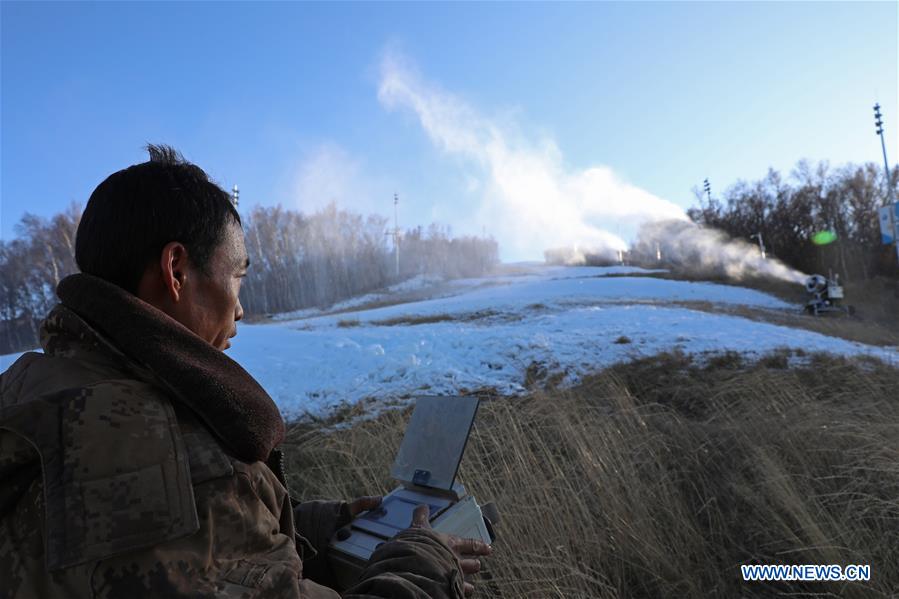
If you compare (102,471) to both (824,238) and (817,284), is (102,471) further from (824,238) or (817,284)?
(824,238)

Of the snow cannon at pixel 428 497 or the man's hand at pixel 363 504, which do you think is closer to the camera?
the snow cannon at pixel 428 497

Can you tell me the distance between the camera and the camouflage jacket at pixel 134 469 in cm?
82

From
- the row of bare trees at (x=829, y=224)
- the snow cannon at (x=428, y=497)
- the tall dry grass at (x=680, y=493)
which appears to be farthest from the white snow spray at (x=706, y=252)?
the snow cannon at (x=428, y=497)

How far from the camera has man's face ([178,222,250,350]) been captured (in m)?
1.19

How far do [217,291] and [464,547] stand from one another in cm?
102

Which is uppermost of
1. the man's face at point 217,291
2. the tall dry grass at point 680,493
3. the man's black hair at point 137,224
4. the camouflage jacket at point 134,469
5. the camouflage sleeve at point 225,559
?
the man's black hair at point 137,224

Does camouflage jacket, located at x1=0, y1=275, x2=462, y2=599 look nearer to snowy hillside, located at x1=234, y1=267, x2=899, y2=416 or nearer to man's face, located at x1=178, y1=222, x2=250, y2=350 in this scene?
man's face, located at x1=178, y1=222, x2=250, y2=350

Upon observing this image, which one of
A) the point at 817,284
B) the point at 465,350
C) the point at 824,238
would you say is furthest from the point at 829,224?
the point at 465,350

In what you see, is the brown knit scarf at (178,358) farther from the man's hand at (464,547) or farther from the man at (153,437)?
the man's hand at (464,547)

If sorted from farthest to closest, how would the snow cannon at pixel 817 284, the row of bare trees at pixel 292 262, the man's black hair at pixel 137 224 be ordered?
the row of bare trees at pixel 292 262, the snow cannon at pixel 817 284, the man's black hair at pixel 137 224

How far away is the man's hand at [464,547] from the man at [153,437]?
20 mm

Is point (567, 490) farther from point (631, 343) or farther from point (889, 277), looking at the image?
point (889, 277)

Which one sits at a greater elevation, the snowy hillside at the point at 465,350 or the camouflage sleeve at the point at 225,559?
the camouflage sleeve at the point at 225,559

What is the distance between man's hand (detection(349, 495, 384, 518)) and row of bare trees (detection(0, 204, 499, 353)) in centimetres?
4316
